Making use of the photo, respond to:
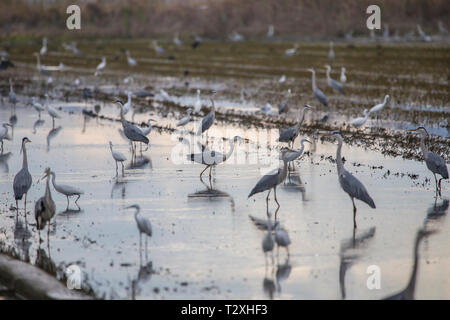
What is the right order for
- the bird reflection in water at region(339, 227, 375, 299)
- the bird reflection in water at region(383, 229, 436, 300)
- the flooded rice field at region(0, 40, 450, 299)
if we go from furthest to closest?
the bird reflection in water at region(339, 227, 375, 299)
the flooded rice field at region(0, 40, 450, 299)
the bird reflection in water at region(383, 229, 436, 300)

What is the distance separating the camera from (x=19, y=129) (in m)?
24.1

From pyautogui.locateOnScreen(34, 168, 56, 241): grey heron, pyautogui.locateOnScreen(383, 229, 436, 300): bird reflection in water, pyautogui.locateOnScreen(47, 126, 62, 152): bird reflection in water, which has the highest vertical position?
pyautogui.locateOnScreen(47, 126, 62, 152): bird reflection in water

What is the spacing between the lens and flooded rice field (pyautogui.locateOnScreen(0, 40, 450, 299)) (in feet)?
31.3

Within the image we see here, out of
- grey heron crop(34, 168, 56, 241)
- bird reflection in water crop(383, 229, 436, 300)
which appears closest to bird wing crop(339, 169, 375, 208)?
bird reflection in water crop(383, 229, 436, 300)

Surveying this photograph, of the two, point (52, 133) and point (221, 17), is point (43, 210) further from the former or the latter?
point (221, 17)

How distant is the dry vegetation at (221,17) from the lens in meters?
76.8

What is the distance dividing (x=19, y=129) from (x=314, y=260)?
16.2 metres

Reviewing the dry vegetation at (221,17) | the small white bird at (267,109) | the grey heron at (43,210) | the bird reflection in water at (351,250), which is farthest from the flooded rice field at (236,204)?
the dry vegetation at (221,17)

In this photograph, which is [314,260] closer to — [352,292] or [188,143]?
[352,292]

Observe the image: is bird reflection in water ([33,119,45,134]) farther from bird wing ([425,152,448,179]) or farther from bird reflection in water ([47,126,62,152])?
bird wing ([425,152,448,179])

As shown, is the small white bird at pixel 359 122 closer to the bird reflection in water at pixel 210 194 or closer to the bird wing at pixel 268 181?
the bird reflection in water at pixel 210 194

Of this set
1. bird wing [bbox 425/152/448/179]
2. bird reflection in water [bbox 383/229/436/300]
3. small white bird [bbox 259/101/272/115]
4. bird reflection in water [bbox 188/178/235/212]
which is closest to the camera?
→ bird reflection in water [bbox 383/229/436/300]

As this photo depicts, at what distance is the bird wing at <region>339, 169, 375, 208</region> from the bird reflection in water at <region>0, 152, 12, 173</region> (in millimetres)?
8651

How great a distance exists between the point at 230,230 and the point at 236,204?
178 cm
